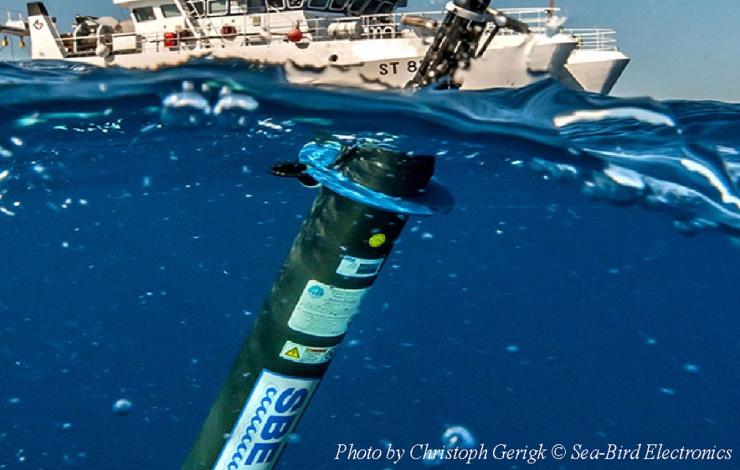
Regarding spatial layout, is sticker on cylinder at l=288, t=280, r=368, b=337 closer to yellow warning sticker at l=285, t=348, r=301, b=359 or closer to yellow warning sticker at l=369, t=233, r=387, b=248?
yellow warning sticker at l=285, t=348, r=301, b=359

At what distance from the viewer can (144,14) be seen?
22.4 meters

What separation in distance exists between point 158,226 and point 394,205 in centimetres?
1092

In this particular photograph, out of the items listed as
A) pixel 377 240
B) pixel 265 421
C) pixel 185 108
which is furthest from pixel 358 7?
pixel 377 240

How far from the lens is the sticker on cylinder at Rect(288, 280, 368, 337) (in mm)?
4566

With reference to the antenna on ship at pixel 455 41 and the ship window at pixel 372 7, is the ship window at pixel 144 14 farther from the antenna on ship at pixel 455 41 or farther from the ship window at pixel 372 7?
the antenna on ship at pixel 455 41

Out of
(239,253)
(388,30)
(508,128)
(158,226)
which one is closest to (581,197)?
(508,128)

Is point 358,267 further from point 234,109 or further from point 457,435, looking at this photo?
point 457,435

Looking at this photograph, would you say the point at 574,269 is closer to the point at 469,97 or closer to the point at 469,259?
the point at 469,259

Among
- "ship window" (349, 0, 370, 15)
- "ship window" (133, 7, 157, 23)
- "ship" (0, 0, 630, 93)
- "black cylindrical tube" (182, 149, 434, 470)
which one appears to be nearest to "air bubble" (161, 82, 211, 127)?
"black cylindrical tube" (182, 149, 434, 470)

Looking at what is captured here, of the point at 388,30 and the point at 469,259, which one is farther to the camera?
the point at 388,30

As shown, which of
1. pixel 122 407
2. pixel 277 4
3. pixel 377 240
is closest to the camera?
pixel 377 240

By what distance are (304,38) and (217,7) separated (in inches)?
120

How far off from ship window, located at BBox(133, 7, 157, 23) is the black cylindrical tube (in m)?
19.1

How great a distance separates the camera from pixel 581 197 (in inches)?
422
